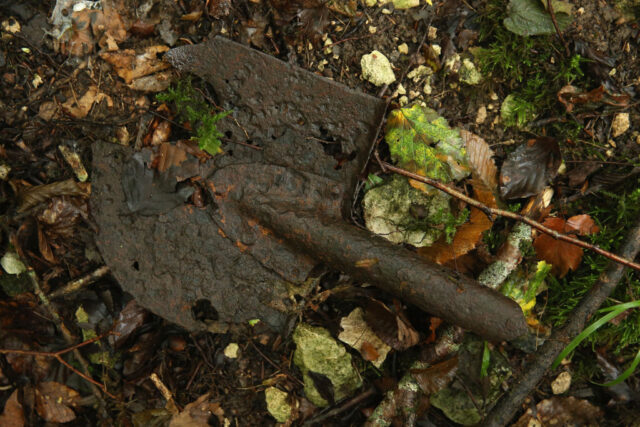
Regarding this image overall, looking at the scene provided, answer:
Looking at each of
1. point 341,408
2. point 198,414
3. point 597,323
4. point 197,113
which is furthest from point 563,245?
point 198,414

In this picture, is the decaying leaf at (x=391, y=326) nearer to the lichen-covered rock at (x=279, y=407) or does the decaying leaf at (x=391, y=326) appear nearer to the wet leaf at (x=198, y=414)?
Answer: the lichen-covered rock at (x=279, y=407)

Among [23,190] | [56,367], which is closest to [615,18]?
[23,190]

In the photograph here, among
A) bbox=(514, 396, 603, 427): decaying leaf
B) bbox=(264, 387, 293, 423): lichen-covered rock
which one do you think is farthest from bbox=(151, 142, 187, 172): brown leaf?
bbox=(514, 396, 603, 427): decaying leaf

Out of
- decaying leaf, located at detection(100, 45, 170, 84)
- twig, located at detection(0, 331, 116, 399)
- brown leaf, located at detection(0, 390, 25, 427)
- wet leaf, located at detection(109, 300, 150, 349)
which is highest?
decaying leaf, located at detection(100, 45, 170, 84)

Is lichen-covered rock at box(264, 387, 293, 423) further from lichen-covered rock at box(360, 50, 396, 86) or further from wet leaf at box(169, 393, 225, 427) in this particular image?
lichen-covered rock at box(360, 50, 396, 86)

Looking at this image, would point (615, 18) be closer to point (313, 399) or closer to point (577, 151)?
point (577, 151)

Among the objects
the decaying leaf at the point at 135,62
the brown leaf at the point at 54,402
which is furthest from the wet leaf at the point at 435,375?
the decaying leaf at the point at 135,62
